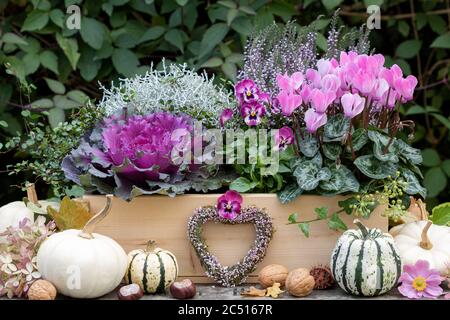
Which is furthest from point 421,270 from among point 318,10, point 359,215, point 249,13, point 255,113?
point 318,10

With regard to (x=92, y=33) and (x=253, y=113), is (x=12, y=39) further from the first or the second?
(x=253, y=113)

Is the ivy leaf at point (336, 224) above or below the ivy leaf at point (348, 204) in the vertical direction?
below

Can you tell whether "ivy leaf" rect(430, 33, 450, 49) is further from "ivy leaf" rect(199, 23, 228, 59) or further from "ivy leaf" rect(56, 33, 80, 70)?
"ivy leaf" rect(56, 33, 80, 70)

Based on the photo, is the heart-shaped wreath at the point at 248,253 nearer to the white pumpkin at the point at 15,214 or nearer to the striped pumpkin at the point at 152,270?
the striped pumpkin at the point at 152,270

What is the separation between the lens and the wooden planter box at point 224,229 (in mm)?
1566

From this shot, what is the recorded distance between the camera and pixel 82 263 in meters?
1.40

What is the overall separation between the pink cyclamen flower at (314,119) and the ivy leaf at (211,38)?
0.91 metres

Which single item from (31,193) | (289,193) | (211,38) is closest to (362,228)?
(289,193)

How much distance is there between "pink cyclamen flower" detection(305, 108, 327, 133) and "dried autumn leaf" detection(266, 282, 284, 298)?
0.32 m

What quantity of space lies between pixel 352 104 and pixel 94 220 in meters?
0.55

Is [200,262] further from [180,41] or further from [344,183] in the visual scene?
[180,41]

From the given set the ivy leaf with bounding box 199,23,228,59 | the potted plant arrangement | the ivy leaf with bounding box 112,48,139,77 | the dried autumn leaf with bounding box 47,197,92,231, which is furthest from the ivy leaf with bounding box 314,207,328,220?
the ivy leaf with bounding box 112,48,139,77

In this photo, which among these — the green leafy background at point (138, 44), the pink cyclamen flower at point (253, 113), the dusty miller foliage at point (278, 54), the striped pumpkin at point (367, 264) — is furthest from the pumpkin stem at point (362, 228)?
the green leafy background at point (138, 44)

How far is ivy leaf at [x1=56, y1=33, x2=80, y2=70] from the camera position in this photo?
239cm
